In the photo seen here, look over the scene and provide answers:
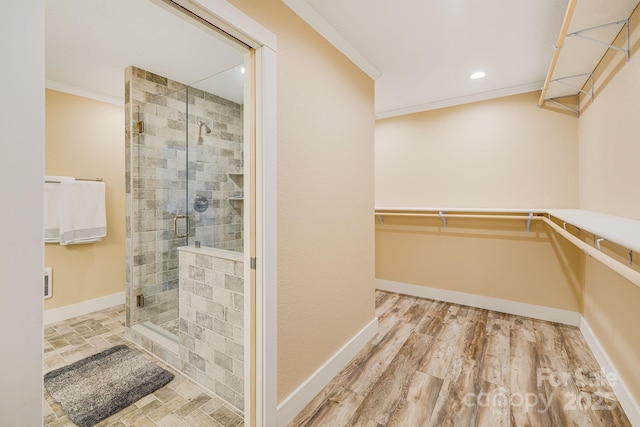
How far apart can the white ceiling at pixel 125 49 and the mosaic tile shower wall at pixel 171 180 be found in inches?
7.5

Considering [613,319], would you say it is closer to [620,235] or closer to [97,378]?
[620,235]

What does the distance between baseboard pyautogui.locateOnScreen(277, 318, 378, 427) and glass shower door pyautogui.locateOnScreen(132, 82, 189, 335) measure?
4.31 feet

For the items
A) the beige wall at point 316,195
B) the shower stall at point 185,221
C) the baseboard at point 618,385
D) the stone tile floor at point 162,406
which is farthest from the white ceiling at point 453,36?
the stone tile floor at point 162,406

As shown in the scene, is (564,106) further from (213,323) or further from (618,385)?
(213,323)

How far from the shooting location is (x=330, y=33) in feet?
5.98

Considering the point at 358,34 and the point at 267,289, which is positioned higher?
the point at 358,34

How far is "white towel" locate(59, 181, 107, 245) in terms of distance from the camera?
2.80 metres

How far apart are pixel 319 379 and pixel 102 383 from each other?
146cm

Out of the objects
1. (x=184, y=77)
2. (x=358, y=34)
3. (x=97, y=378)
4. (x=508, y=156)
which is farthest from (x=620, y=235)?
(x=184, y=77)

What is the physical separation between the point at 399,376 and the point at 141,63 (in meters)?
3.22

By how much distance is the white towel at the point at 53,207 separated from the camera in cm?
276

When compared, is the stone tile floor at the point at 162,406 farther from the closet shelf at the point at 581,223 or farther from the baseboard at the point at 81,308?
the closet shelf at the point at 581,223

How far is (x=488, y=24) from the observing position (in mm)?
1801

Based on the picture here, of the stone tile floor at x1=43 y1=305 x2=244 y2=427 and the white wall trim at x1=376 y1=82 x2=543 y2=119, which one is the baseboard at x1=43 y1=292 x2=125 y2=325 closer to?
the stone tile floor at x1=43 y1=305 x2=244 y2=427
